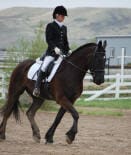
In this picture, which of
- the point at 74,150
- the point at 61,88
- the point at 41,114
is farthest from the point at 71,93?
the point at 41,114

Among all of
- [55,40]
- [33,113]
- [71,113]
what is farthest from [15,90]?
[71,113]

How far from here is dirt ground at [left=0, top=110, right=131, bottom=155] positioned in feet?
36.1

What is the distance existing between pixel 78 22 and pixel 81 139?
152 m

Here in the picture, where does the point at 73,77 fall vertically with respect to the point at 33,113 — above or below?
above

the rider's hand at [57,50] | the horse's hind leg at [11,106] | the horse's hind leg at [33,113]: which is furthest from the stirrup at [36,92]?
the rider's hand at [57,50]

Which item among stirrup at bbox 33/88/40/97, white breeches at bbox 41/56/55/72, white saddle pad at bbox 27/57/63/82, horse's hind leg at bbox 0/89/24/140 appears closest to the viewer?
white saddle pad at bbox 27/57/63/82

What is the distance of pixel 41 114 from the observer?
65.3 feet

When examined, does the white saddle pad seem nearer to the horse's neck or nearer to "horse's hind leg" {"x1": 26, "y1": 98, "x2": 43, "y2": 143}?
the horse's neck

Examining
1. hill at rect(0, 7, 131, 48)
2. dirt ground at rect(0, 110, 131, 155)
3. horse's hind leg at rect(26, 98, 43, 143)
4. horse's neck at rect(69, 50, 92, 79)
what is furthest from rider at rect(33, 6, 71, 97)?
hill at rect(0, 7, 131, 48)

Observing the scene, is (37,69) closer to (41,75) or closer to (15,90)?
(41,75)

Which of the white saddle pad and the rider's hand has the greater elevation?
the rider's hand

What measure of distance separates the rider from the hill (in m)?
116

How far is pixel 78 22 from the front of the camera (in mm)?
163875

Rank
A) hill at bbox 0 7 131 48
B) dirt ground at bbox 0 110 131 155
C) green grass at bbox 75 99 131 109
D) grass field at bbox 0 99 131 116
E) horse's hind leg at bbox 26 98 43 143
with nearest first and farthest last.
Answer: dirt ground at bbox 0 110 131 155
horse's hind leg at bbox 26 98 43 143
grass field at bbox 0 99 131 116
green grass at bbox 75 99 131 109
hill at bbox 0 7 131 48
